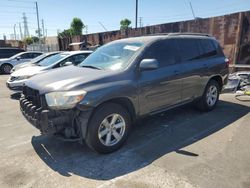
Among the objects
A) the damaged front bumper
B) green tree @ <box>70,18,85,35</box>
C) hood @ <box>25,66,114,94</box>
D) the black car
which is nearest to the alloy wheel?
the damaged front bumper

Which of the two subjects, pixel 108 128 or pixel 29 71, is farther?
pixel 29 71

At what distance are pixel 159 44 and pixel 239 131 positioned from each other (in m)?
2.26

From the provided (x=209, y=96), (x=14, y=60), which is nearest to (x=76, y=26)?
(x=14, y=60)

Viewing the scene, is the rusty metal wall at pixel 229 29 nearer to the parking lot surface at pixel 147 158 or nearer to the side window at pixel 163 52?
the parking lot surface at pixel 147 158

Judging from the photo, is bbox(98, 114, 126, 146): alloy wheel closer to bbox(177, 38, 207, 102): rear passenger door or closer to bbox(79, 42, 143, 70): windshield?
A: bbox(79, 42, 143, 70): windshield

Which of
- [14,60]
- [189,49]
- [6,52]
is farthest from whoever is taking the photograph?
[6,52]

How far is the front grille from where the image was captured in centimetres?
370

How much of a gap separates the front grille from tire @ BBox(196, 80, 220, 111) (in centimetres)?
362

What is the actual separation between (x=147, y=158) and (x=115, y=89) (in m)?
1.14

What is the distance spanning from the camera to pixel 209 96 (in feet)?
19.1

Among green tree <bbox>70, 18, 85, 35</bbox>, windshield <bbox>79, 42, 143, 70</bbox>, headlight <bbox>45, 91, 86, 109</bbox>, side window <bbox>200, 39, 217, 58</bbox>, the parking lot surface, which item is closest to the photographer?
the parking lot surface

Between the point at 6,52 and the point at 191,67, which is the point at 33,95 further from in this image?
the point at 6,52

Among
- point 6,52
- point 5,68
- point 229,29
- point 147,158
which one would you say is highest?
point 229,29

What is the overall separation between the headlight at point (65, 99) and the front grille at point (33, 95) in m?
0.37
